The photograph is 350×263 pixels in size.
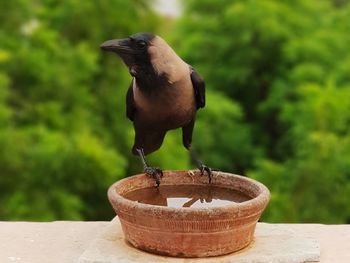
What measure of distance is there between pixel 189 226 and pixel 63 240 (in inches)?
20.8

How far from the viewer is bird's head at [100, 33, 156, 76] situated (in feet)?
6.08

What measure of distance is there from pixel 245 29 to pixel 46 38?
182cm

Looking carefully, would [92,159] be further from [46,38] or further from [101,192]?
[46,38]

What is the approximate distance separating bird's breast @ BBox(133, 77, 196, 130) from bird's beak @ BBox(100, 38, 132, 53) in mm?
134

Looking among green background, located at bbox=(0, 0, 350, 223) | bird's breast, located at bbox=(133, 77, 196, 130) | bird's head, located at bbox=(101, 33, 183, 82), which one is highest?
bird's head, located at bbox=(101, 33, 183, 82)

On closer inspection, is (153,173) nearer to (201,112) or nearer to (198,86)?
(198,86)

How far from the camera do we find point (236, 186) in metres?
2.03

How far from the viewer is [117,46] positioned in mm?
1846

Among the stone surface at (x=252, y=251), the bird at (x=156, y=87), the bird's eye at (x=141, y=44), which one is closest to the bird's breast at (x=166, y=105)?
the bird at (x=156, y=87)

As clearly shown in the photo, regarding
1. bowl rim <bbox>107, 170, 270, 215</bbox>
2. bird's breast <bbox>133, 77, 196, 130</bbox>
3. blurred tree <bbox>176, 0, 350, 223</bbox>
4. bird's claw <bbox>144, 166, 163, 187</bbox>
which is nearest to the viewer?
bowl rim <bbox>107, 170, 270, 215</bbox>

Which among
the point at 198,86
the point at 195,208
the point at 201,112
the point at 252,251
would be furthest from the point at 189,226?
the point at 201,112

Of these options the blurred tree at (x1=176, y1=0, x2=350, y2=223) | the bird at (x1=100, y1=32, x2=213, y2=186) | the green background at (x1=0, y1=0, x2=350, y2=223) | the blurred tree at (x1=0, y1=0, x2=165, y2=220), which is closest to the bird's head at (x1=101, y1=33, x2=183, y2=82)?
the bird at (x1=100, y1=32, x2=213, y2=186)

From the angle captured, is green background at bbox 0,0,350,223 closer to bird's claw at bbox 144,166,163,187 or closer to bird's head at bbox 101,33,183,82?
bird's claw at bbox 144,166,163,187

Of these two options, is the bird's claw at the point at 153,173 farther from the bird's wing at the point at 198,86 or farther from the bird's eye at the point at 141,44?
the bird's eye at the point at 141,44
